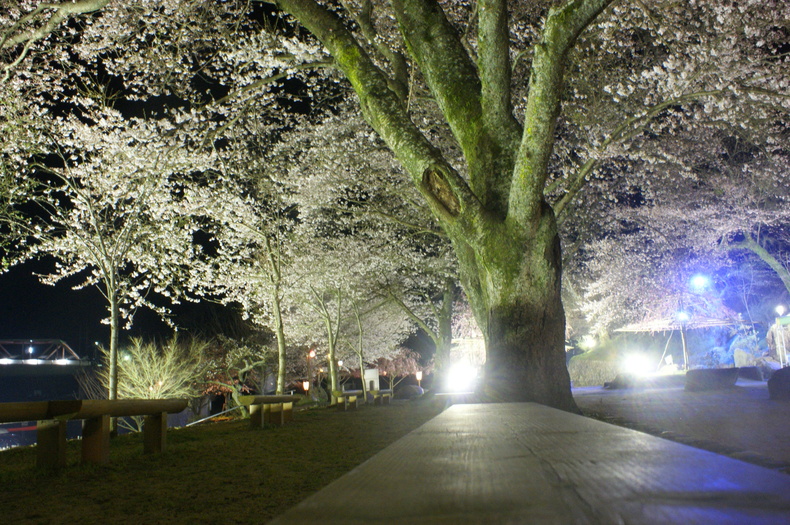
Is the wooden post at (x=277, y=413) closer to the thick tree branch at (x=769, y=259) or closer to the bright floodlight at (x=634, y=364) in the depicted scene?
the thick tree branch at (x=769, y=259)

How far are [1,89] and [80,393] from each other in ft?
142

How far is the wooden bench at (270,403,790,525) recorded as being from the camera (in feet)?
2.36

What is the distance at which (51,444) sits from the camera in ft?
16.8

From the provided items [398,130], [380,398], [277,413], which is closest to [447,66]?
[398,130]

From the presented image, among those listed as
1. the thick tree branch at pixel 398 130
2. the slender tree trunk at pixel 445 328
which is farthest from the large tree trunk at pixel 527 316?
the slender tree trunk at pixel 445 328

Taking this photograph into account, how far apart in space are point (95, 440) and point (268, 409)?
16.4ft

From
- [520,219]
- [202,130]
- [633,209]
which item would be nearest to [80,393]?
[202,130]

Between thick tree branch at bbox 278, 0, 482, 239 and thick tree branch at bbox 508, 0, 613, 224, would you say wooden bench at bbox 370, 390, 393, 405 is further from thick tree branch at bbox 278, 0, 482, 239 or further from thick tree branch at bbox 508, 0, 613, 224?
thick tree branch at bbox 508, 0, 613, 224

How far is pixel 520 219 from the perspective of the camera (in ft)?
20.3

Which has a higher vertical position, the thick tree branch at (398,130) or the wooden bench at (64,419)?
the thick tree branch at (398,130)

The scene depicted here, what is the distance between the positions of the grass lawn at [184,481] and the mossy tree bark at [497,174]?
2249 mm

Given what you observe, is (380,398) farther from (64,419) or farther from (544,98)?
(544,98)

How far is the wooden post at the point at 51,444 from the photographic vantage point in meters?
5.11

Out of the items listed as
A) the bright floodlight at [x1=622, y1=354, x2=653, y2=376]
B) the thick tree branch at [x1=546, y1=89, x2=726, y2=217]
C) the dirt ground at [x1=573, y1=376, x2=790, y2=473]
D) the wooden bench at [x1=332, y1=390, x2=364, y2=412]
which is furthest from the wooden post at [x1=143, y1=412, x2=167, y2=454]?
the bright floodlight at [x1=622, y1=354, x2=653, y2=376]
